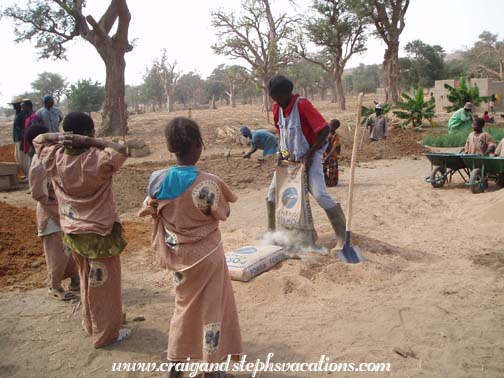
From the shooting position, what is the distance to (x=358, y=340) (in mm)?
2951

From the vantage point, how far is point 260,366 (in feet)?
9.06

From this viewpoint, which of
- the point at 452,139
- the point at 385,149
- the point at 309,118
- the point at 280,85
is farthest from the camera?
the point at 452,139

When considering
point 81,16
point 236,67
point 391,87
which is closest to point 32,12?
point 81,16

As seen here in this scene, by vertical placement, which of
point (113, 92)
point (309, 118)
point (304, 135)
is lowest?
point (304, 135)

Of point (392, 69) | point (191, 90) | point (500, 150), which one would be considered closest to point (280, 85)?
point (500, 150)

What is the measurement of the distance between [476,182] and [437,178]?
752mm

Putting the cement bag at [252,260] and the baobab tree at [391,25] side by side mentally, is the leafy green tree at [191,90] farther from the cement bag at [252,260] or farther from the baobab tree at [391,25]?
the cement bag at [252,260]

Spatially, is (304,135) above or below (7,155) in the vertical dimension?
above

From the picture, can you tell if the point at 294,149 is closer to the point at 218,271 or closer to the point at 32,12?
the point at 218,271

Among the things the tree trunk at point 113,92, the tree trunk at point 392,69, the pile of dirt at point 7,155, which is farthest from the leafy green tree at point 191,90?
the pile of dirt at point 7,155

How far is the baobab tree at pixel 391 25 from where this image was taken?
26172mm

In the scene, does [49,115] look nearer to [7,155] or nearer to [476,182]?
[7,155]

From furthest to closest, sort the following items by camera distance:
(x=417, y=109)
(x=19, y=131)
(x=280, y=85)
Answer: (x=417, y=109), (x=19, y=131), (x=280, y=85)

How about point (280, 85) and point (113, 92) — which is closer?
point (280, 85)
